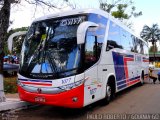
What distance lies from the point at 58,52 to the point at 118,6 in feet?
92.7

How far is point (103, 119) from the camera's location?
8.34 metres

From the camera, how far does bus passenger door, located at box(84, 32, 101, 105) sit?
8.70m

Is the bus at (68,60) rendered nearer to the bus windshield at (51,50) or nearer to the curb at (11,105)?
the bus windshield at (51,50)

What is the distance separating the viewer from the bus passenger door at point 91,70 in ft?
28.5

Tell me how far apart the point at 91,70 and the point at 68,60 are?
3.13 feet

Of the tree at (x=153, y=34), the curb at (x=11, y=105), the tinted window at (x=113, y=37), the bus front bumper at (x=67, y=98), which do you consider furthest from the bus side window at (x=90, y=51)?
the tree at (x=153, y=34)

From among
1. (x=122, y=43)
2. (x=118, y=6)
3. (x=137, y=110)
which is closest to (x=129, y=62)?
(x=122, y=43)

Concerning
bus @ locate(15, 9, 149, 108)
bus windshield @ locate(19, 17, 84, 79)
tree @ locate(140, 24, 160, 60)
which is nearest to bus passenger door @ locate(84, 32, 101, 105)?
bus @ locate(15, 9, 149, 108)

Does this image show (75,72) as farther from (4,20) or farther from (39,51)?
(4,20)

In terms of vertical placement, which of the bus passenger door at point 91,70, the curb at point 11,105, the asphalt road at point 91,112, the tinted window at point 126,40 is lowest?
the asphalt road at point 91,112

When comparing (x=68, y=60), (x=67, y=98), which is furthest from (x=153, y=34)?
(x=67, y=98)

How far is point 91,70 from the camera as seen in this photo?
9039 millimetres

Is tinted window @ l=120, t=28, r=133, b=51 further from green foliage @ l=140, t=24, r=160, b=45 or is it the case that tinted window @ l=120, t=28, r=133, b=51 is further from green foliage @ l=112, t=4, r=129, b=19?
green foliage @ l=140, t=24, r=160, b=45

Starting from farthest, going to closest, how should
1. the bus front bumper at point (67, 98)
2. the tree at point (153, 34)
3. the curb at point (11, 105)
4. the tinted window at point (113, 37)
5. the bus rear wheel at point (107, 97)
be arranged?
the tree at point (153, 34) < the tinted window at point (113, 37) < the bus rear wheel at point (107, 97) < the curb at point (11, 105) < the bus front bumper at point (67, 98)
